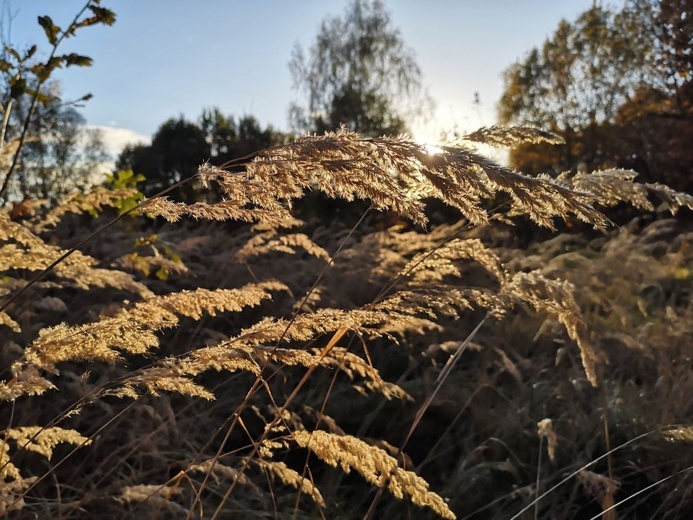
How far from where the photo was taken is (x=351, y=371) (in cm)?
396

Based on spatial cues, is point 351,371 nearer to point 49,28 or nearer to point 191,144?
point 49,28

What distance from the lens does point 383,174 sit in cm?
134

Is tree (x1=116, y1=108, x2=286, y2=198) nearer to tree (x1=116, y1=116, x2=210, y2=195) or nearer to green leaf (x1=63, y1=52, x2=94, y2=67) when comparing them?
tree (x1=116, y1=116, x2=210, y2=195)

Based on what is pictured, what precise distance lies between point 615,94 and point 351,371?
1826 cm

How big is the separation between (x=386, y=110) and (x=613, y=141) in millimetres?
10084

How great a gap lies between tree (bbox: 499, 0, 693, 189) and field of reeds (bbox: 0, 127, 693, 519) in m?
8.61

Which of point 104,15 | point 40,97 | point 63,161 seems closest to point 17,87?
point 40,97

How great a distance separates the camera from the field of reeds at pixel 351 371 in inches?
57.1

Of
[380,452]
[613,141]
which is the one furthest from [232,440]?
[613,141]

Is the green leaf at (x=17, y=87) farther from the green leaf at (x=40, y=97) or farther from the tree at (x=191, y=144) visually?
the tree at (x=191, y=144)

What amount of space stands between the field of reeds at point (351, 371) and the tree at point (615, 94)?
8609 mm

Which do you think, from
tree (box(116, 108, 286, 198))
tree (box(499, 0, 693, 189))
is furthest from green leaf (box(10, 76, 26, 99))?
tree (box(116, 108, 286, 198))

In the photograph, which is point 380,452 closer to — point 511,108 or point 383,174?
point 383,174

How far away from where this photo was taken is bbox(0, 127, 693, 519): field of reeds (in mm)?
1451
